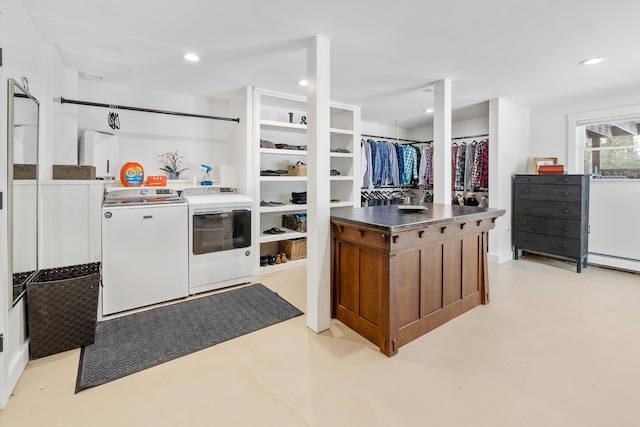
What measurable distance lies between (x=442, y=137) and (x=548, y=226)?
7.60 ft

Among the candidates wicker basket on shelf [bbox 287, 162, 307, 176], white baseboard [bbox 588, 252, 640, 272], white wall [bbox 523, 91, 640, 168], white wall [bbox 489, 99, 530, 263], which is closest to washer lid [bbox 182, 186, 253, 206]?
wicker basket on shelf [bbox 287, 162, 307, 176]

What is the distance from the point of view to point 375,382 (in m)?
1.94

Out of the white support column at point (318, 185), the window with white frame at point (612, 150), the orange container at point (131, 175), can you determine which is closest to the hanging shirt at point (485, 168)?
the window with white frame at point (612, 150)

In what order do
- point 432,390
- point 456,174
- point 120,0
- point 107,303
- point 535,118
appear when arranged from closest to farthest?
1. point 432,390
2. point 120,0
3. point 107,303
4. point 535,118
5. point 456,174

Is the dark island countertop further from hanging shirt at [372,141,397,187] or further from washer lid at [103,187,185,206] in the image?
hanging shirt at [372,141,397,187]

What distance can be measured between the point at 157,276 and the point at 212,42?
2274 mm

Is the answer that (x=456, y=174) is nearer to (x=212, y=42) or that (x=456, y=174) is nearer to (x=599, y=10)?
(x=599, y=10)

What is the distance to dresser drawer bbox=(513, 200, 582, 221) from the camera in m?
4.19

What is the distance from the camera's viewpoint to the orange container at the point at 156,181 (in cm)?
366

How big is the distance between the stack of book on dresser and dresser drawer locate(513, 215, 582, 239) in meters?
0.68

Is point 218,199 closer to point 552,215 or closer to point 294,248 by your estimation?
point 294,248

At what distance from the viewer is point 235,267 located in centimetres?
364

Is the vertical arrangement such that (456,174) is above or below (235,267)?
above

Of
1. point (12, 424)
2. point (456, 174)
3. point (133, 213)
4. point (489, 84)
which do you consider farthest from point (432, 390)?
point (456, 174)
